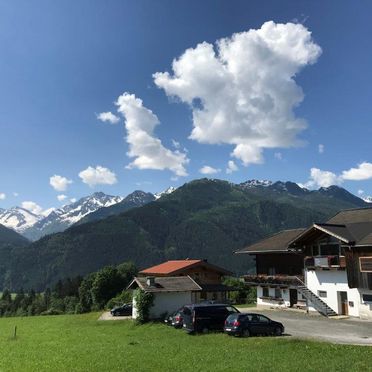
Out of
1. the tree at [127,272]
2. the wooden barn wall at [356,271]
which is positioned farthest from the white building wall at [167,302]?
the tree at [127,272]

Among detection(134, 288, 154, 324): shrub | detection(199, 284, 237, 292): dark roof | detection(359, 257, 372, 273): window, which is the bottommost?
detection(134, 288, 154, 324): shrub

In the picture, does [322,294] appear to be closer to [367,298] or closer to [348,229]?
[367,298]

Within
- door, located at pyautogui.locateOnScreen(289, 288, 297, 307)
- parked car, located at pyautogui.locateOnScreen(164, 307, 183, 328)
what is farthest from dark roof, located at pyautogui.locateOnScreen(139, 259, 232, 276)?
parked car, located at pyautogui.locateOnScreen(164, 307, 183, 328)

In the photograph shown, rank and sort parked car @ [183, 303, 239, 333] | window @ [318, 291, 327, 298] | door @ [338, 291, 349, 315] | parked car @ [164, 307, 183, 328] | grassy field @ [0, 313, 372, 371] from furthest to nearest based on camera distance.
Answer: window @ [318, 291, 327, 298]
door @ [338, 291, 349, 315]
parked car @ [164, 307, 183, 328]
parked car @ [183, 303, 239, 333]
grassy field @ [0, 313, 372, 371]

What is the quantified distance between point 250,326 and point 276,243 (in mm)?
24659

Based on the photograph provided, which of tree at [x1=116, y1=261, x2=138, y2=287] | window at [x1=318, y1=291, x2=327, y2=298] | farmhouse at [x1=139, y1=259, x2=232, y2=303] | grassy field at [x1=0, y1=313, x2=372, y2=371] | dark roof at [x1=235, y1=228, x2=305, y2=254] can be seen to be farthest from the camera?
tree at [x1=116, y1=261, x2=138, y2=287]

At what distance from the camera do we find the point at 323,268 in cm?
4469

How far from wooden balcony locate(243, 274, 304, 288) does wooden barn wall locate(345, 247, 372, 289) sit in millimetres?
7519

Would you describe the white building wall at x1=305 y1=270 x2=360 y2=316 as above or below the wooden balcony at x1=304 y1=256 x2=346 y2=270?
below

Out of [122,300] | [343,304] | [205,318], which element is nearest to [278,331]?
[205,318]

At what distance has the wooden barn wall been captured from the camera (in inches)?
1569

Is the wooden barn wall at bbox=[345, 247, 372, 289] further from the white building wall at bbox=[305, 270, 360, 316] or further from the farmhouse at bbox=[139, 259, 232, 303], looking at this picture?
the farmhouse at bbox=[139, 259, 232, 303]

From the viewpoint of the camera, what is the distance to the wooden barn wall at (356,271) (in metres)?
39.8

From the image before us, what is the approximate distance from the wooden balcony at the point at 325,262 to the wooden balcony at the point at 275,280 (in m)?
2.22
